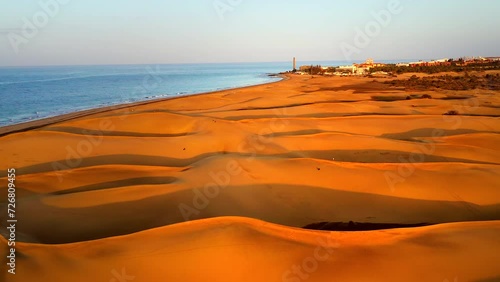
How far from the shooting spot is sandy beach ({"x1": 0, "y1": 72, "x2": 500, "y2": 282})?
4.01m

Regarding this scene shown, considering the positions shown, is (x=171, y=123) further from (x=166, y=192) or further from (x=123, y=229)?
(x=123, y=229)

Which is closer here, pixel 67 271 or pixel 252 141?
pixel 67 271

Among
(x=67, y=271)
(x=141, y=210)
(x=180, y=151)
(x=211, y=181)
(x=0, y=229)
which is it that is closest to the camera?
(x=67, y=271)

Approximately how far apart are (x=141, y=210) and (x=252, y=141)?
18.0ft

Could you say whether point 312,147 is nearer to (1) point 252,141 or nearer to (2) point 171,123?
(1) point 252,141

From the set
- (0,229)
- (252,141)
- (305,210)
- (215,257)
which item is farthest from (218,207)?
(252,141)

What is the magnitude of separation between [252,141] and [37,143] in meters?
7.13

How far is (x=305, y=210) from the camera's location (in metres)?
6.26

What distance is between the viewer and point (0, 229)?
16.5 feet

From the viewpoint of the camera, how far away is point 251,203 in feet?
21.0

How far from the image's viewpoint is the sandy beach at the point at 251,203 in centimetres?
401

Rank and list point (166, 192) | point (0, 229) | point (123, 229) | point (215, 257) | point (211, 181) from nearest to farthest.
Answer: point (215, 257) → point (0, 229) → point (123, 229) → point (166, 192) → point (211, 181)

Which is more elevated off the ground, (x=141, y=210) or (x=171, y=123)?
(x=171, y=123)

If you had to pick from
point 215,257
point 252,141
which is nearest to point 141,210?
point 215,257
